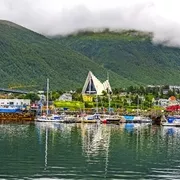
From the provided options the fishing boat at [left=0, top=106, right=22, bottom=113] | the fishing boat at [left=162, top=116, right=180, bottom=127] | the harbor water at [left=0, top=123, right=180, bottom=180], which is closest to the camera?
the harbor water at [left=0, top=123, right=180, bottom=180]

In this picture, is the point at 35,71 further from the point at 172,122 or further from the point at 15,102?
the point at 172,122

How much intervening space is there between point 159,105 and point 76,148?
3236 inches

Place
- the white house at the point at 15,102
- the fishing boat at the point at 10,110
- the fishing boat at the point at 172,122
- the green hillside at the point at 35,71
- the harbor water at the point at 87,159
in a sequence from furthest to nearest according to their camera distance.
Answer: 1. the green hillside at the point at 35,71
2. the white house at the point at 15,102
3. the fishing boat at the point at 10,110
4. the fishing boat at the point at 172,122
5. the harbor water at the point at 87,159

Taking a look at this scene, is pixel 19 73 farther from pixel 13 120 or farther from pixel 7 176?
pixel 7 176

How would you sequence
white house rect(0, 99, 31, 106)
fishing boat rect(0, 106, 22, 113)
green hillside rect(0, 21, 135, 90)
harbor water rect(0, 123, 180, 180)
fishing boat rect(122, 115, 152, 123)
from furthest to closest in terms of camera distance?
1. green hillside rect(0, 21, 135, 90)
2. white house rect(0, 99, 31, 106)
3. fishing boat rect(0, 106, 22, 113)
4. fishing boat rect(122, 115, 152, 123)
5. harbor water rect(0, 123, 180, 180)

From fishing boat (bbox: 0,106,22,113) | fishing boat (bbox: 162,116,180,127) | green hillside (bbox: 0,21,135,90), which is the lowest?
fishing boat (bbox: 162,116,180,127)

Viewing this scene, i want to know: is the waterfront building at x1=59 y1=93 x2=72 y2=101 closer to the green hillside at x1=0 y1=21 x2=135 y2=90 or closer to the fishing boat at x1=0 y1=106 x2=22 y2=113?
the fishing boat at x1=0 y1=106 x2=22 y2=113

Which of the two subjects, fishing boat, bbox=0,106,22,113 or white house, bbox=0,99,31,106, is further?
white house, bbox=0,99,31,106

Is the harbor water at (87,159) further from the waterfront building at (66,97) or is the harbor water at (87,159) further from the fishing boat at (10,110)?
the waterfront building at (66,97)

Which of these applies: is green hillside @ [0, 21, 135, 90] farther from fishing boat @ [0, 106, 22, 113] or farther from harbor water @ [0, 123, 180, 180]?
harbor water @ [0, 123, 180, 180]

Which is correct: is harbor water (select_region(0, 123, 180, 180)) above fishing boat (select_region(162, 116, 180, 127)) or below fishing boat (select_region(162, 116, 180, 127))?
below

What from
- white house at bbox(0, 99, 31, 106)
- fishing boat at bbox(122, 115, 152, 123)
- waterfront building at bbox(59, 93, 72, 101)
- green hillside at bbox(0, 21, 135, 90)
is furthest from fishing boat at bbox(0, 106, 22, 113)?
green hillside at bbox(0, 21, 135, 90)

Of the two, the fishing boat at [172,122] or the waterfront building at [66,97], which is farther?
the waterfront building at [66,97]

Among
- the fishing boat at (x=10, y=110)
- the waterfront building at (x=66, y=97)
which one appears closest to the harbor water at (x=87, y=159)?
the fishing boat at (x=10, y=110)
